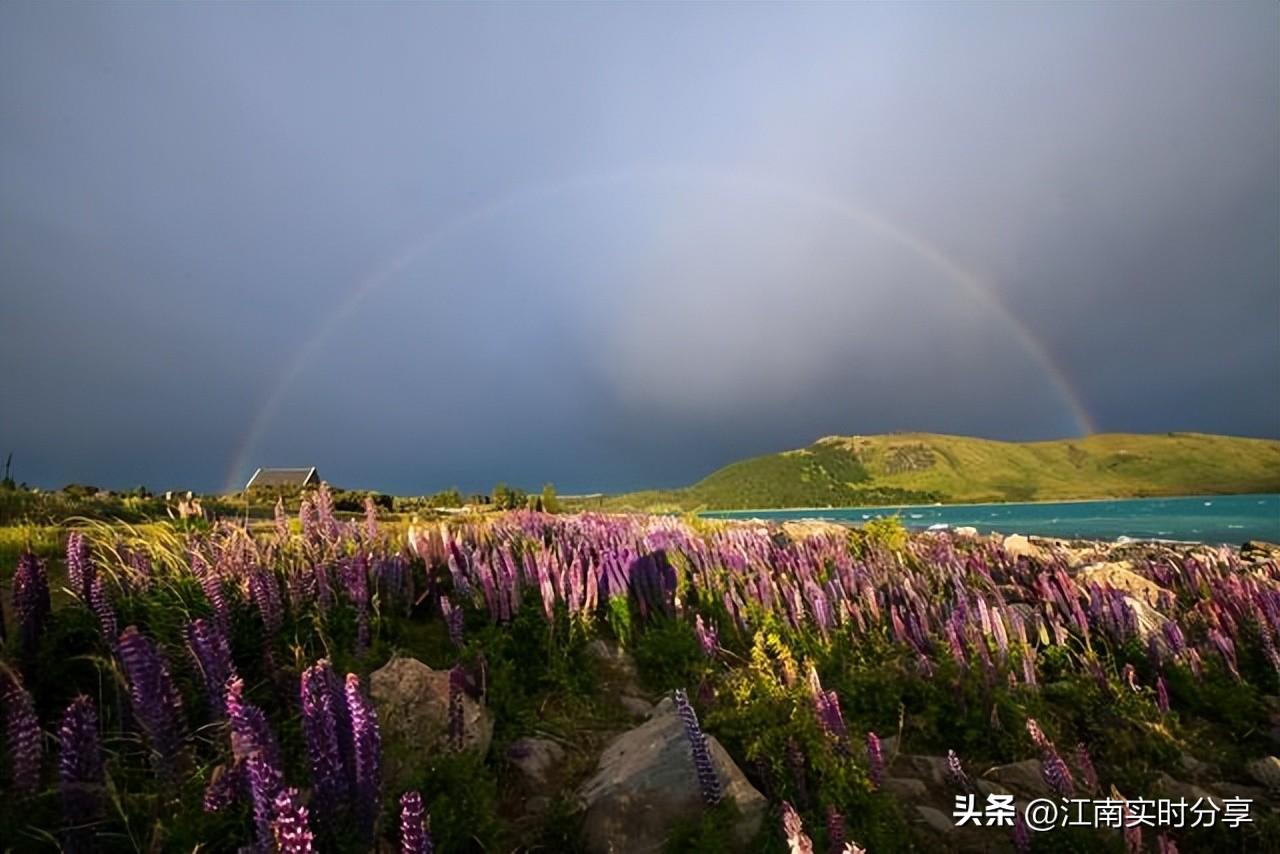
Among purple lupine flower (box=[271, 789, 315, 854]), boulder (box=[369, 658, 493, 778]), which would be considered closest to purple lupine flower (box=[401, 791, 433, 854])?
purple lupine flower (box=[271, 789, 315, 854])

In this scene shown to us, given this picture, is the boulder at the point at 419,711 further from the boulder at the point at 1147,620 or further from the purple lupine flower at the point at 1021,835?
the boulder at the point at 1147,620

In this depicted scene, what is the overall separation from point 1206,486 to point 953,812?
256223 mm

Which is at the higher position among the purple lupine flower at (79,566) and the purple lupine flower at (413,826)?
the purple lupine flower at (79,566)

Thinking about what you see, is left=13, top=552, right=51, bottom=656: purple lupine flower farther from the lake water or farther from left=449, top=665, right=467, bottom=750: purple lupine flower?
the lake water

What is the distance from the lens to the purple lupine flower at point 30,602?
364 centimetres

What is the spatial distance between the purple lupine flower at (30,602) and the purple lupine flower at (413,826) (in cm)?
336

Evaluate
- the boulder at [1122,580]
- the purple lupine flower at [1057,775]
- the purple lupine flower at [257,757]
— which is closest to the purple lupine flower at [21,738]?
the purple lupine flower at [257,757]

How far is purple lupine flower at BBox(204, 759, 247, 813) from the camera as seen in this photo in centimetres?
220

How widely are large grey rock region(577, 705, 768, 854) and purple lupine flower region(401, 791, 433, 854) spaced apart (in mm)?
1738

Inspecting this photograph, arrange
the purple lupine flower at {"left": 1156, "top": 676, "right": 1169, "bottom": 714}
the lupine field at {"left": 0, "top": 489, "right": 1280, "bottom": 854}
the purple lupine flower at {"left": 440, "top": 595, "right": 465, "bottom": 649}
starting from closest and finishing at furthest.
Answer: the lupine field at {"left": 0, "top": 489, "right": 1280, "bottom": 854} < the purple lupine flower at {"left": 440, "top": 595, "right": 465, "bottom": 649} < the purple lupine flower at {"left": 1156, "top": 676, "right": 1169, "bottom": 714}

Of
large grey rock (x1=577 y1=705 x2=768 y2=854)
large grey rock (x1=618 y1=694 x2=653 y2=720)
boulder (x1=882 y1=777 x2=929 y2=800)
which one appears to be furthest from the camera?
large grey rock (x1=618 y1=694 x2=653 y2=720)

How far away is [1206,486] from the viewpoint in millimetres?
194000

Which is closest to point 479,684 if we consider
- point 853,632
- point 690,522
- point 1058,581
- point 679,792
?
point 679,792

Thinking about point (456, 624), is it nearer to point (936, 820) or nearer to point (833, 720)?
point (833, 720)
